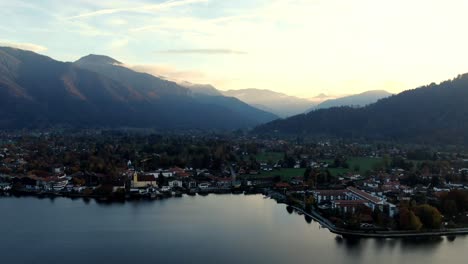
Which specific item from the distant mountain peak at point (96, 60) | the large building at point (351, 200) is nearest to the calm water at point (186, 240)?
the large building at point (351, 200)

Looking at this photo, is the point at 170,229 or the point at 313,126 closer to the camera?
the point at 170,229

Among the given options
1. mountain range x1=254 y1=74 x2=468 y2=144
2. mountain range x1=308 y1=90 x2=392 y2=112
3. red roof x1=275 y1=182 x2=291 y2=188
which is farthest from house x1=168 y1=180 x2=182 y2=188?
mountain range x1=308 y1=90 x2=392 y2=112

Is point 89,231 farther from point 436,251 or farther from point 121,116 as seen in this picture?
point 121,116

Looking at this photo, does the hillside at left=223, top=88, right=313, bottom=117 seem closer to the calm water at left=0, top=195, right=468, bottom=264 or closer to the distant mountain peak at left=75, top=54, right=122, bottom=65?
the distant mountain peak at left=75, top=54, right=122, bottom=65

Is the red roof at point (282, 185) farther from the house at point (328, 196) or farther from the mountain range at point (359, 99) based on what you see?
the mountain range at point (359, 99)

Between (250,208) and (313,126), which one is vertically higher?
(313,126)

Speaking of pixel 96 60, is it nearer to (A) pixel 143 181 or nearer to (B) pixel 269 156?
(B) pixel 269 156

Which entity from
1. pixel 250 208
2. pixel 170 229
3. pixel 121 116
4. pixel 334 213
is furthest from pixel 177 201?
pixel 121 116
